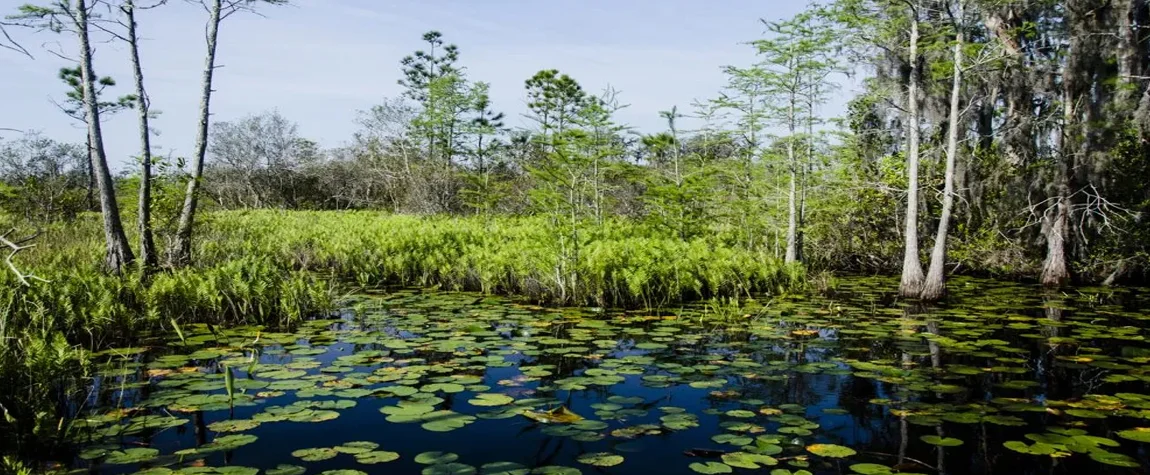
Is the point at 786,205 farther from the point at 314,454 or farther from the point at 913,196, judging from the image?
the point at 314,454

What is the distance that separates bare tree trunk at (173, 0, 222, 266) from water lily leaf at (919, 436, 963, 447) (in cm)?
981

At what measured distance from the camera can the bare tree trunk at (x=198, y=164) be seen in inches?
381

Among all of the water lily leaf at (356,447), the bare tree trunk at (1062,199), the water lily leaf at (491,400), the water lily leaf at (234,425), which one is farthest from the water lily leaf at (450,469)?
the bare tree trunk at (1062,199)

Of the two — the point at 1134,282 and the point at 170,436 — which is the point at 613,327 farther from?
the point at 1134,282

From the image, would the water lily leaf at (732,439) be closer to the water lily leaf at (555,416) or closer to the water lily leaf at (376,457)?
the water lily leaf at (555,416)

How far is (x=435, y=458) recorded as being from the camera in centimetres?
316

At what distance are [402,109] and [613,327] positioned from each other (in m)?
25.0

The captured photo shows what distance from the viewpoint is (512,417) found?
389 cm

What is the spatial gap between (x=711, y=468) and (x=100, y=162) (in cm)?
913

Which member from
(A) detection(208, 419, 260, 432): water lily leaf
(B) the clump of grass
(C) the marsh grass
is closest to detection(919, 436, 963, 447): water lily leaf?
(A) detection(208, 419, 260, 432): water lily leaf

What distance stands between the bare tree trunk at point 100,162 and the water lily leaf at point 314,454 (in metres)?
6.81

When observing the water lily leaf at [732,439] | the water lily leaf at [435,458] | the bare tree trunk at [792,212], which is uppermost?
the bare tree trunk at [792,212]

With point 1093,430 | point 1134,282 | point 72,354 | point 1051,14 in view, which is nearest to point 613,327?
point 1093,430

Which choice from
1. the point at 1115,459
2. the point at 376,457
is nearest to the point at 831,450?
the point at 1115,459
